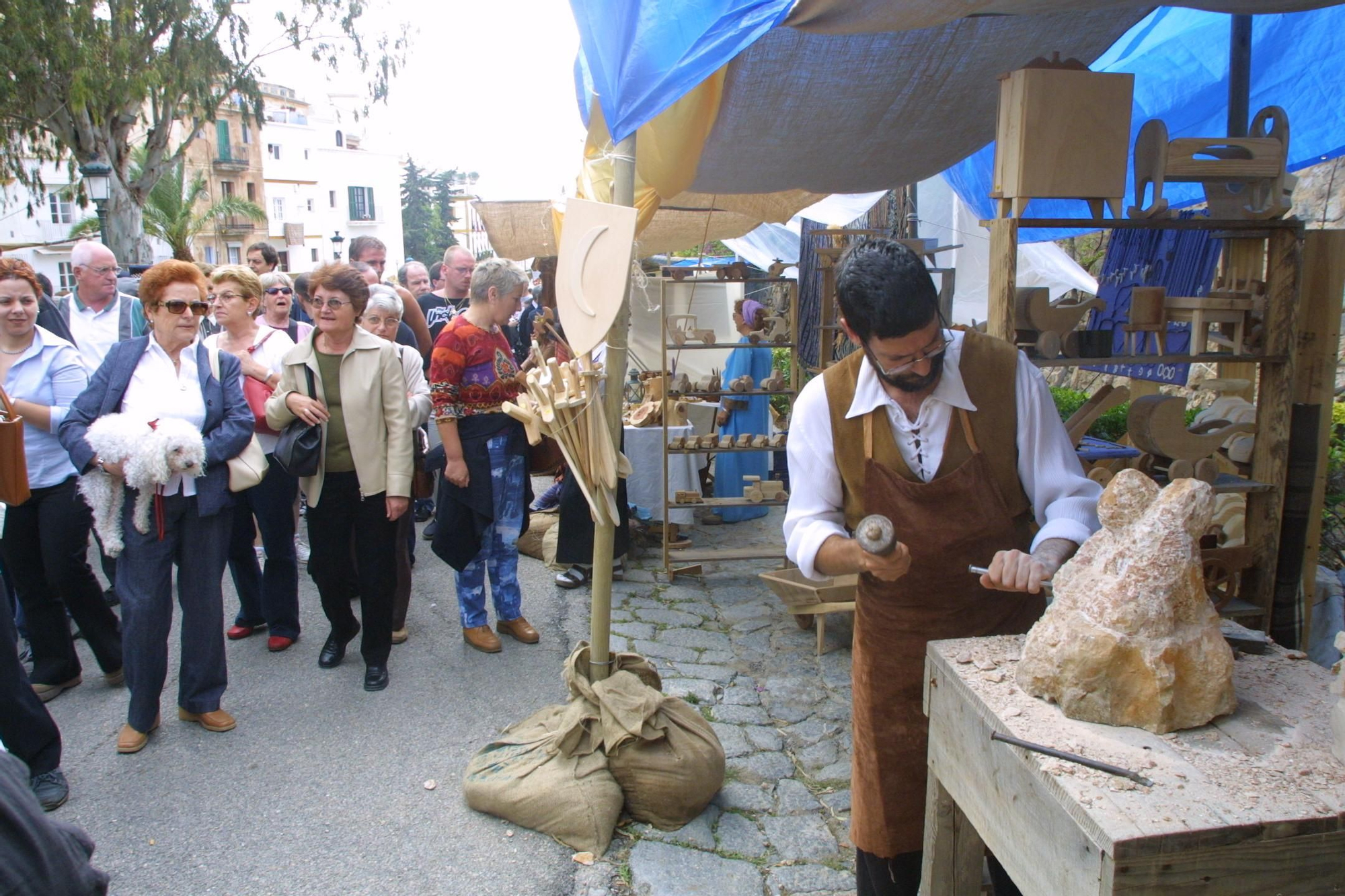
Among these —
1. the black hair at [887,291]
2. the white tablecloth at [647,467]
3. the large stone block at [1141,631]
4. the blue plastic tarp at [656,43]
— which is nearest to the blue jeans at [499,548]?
the white tablecloth at [647,467]

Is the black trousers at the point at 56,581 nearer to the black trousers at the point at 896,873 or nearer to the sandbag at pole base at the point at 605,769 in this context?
the sandbag at pole base at the point at 605,769

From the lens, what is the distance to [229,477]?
361cm

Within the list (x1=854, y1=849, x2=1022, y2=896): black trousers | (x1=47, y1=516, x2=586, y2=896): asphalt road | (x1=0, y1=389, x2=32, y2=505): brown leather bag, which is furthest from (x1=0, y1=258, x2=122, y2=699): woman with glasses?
(x1=854, y1=849, x2=1022, y2=896): black trousers

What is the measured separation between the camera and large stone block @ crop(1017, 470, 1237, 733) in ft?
5.16

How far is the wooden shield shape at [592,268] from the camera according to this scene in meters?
2.78

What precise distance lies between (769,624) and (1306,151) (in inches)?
134

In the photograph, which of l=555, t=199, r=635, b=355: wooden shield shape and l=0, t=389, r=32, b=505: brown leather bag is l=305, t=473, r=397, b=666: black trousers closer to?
l=0, t=389, r=32, b=505: brown leather bag

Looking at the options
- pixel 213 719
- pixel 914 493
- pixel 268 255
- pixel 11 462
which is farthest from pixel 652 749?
pixel 268 255

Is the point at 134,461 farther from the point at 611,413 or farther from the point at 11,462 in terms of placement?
the point at 611,413

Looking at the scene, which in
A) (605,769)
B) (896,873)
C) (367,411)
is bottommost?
(605,769)

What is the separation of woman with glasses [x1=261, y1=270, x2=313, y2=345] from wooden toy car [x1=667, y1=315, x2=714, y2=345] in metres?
2.20

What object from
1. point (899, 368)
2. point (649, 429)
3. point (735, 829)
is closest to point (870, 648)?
point (899, 368)

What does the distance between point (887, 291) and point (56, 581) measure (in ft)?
12.0

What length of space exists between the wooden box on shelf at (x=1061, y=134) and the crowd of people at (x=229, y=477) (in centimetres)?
232
